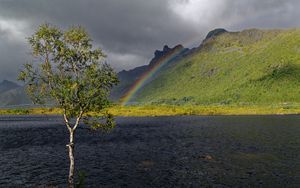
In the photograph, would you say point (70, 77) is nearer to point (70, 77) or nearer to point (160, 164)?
point (70, 77)

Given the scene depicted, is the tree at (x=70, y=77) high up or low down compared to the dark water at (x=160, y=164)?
up

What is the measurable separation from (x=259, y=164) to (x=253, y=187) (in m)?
17.5

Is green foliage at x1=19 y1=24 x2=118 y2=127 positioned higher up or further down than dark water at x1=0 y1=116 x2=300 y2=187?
higher up

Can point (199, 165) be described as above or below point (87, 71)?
below

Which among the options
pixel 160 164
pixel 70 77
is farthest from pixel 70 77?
pixel 160 164

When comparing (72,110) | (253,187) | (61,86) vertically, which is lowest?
(253,187)

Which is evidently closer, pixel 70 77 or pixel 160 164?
pixel 70 77

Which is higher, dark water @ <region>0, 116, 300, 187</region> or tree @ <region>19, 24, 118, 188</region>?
tree @ <region>19, 24, 118, 188</region>

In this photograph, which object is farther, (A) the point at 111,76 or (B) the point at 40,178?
(B) the point at 40,178

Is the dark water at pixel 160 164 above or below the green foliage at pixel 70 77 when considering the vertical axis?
A: below

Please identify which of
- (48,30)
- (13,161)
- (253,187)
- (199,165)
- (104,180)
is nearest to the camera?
(48,30)

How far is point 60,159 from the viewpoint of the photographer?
7331 cm

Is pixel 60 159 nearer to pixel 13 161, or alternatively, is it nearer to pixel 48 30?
pixel 13 161

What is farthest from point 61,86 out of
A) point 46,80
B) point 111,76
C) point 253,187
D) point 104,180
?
point 253,187
